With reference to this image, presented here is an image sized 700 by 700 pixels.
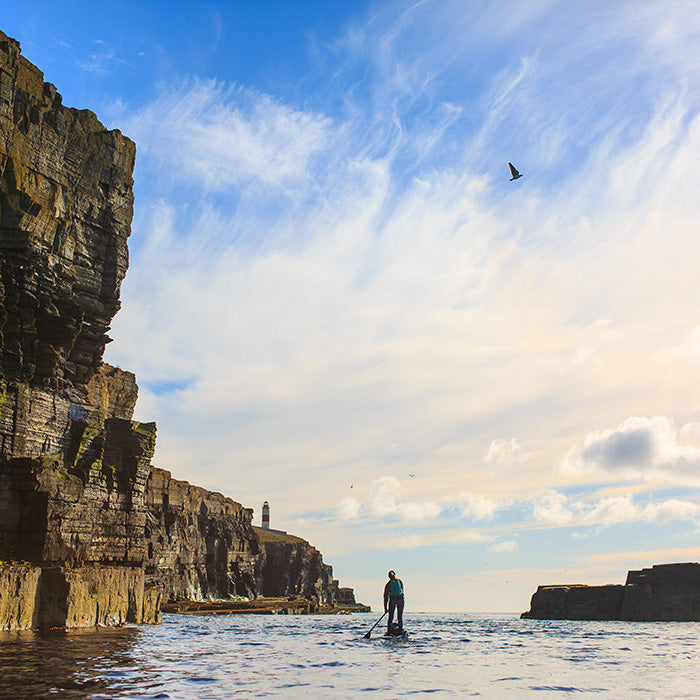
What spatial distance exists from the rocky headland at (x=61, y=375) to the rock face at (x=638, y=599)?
93334 mm

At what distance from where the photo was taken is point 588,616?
4584 inches

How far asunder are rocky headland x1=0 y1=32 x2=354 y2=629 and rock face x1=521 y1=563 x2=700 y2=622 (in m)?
93.3

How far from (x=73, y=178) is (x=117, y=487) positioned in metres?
16.5

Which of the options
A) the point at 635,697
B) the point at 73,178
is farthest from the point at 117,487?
the point at 635,697

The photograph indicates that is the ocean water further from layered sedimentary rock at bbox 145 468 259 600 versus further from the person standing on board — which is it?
layered sedimentary rock at bbox 145 468 259 600

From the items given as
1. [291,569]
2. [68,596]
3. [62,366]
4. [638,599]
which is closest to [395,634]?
[68,596]

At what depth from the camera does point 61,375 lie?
3612 centimetres

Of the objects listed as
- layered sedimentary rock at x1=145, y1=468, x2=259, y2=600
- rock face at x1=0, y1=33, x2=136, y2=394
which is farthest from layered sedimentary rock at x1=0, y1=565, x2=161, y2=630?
layered sedimentary rock at x1=145, y1=468, x2=259, y2=600

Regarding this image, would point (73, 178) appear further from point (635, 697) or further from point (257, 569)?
point (257, 569)

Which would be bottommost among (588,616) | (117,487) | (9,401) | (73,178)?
(588,616)

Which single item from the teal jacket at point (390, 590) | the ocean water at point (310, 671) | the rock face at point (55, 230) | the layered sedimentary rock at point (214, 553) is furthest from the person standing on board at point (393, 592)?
the layered sedimentary rock at point (214, 553)

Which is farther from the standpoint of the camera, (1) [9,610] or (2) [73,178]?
(2) [73,178]

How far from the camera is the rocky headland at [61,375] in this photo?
30.6m

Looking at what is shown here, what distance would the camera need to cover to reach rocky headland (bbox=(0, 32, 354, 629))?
100 ft
